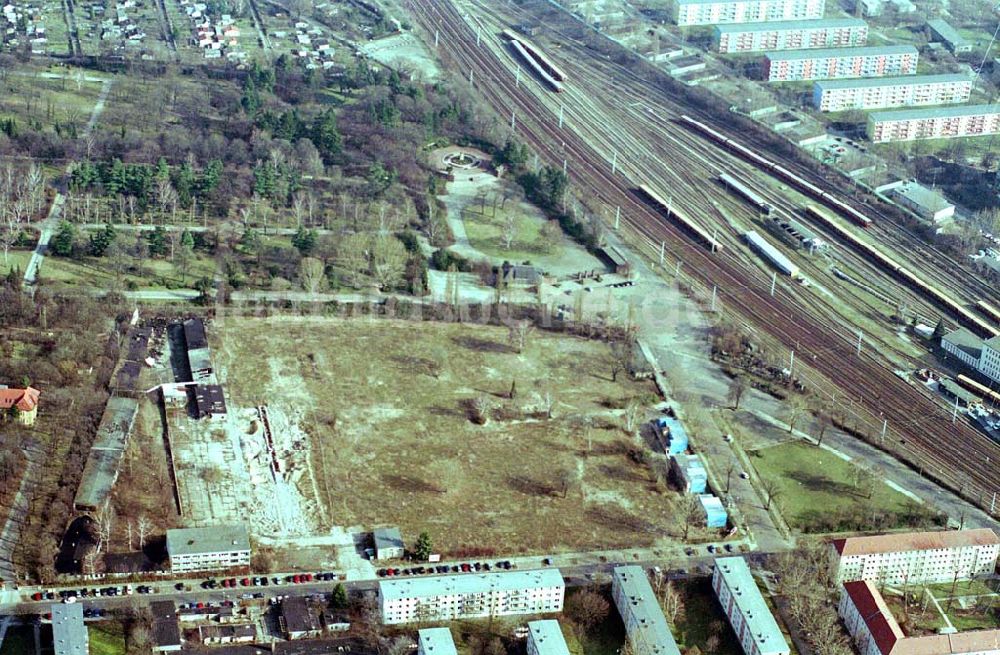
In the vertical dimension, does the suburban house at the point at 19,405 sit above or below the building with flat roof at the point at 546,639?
above

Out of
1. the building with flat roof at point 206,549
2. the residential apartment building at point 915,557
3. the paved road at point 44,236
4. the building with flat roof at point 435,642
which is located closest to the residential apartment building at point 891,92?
the paved road at point 44,236

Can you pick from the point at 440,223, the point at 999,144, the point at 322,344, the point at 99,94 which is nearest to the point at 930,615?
the point at 322,344

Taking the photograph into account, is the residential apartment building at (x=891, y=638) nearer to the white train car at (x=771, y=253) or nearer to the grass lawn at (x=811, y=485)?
the grass lawn at (x=811, y=485)

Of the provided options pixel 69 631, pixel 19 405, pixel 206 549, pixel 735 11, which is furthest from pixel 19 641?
pixel 735 11

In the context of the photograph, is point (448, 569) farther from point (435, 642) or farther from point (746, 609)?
point (746, 609)

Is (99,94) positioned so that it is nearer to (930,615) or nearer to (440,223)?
(440,223)

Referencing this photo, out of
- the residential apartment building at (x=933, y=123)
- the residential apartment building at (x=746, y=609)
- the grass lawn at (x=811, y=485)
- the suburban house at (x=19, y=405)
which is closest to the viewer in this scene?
the residential apartment building at (x=746, y=609)

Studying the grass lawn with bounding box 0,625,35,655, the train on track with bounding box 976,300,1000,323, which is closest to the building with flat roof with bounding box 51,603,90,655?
the grass lawn with bounding box 0,625,35,655

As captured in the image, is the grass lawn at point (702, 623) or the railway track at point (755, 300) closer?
the grass lawn at point (702, 623)
